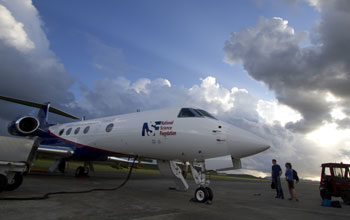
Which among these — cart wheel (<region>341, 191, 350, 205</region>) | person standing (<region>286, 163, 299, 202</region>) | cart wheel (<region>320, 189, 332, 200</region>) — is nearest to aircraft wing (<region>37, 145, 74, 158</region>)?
person standing (<region>286, 163, 299, 202</region>)

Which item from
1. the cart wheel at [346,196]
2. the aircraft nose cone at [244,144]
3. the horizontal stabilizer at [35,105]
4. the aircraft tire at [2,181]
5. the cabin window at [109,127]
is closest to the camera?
the aircraft tire at [2,181]

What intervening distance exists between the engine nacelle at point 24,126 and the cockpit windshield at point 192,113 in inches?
408

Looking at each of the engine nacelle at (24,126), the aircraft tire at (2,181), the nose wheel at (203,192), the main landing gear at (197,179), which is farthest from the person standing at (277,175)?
the engine nacelle at (24,126)

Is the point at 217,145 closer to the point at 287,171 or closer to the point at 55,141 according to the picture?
the point at 287,171

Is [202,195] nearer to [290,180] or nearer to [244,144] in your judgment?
[244,144]

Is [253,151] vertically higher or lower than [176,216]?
higher

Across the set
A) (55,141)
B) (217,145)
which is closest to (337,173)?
(217,145)

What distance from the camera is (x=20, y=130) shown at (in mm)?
13602

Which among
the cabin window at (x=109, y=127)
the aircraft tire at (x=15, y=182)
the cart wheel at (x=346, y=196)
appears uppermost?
the cabin window at (x=109, y=127)

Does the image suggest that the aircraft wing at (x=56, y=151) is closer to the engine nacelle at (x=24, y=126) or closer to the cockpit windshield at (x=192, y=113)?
the engine nacelle at (x=24, y=126)

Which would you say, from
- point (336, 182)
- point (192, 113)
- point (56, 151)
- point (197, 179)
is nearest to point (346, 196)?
point (336, 182)

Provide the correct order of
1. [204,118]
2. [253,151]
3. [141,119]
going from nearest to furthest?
1. [253,151]
2. [204,118]
3. [141,119]

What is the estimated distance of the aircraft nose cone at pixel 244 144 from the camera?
20.5 ft

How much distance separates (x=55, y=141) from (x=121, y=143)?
6279 mm
